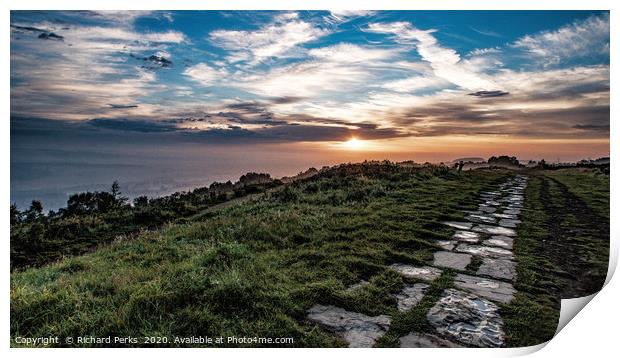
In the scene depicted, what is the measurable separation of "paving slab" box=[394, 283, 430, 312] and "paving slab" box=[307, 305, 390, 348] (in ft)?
1.09

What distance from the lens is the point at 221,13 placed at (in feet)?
21.8

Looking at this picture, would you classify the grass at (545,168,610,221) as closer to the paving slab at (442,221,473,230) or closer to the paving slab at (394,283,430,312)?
the paving slab at (442,221,473,230)

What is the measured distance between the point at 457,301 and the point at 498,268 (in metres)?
1.63

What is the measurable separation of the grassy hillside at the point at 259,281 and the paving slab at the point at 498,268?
0.14 m

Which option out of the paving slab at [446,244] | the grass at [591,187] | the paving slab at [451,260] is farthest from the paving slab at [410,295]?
the grass at [591,187]

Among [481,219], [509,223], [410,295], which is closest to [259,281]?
[410,295]

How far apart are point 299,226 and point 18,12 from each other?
221 inches

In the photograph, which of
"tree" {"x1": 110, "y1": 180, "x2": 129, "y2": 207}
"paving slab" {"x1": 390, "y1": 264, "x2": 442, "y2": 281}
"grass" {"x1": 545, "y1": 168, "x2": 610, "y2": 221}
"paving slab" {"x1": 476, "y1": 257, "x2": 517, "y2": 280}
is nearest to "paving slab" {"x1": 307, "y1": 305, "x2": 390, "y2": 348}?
"paving slab" {"x1": 390, "y1": 264, "x2": 442, "y2": 281}

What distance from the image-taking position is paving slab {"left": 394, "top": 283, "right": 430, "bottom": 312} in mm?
4910

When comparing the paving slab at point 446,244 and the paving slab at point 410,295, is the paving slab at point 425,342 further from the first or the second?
the paving slab at point 446,244

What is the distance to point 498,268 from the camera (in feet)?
20.5

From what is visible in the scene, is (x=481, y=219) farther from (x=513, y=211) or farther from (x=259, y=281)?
(x=259, y=281)

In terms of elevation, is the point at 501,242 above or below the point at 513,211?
below
